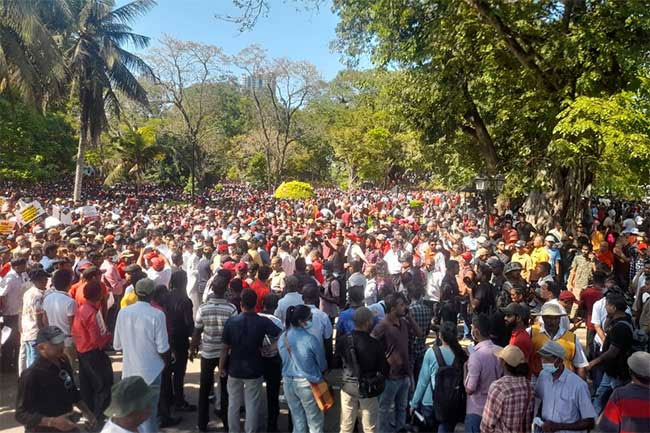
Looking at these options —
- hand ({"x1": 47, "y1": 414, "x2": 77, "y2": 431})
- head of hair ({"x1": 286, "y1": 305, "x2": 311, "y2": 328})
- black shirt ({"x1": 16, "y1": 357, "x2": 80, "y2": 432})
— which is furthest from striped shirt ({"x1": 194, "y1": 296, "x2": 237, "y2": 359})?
hand ({"x1": 47, "y1": 414, "x2": 77, "y2": 431})

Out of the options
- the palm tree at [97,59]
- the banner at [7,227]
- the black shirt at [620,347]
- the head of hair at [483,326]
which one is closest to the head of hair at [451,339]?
the head of hair at [483,326]

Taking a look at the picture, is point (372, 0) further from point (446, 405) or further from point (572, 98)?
point (446, 405)

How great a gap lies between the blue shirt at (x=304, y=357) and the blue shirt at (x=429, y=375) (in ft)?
2.82

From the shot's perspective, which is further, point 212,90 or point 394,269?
point 212,90

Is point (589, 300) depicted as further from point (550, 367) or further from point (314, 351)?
point (314, 351)

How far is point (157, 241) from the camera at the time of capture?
29.7ft

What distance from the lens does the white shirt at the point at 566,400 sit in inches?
135

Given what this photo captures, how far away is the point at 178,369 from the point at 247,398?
47.7 inches

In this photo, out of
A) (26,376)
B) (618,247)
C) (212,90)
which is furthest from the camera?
(212,90)

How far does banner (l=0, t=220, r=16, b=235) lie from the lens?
11.4m

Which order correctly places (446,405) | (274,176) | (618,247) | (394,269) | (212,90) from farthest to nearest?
1. (274,176)
2. (212,90)
3. (618,247)
4. (394,269)
5. (446,405)

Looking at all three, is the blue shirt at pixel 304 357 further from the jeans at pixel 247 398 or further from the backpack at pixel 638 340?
the backpack at pixel 638 340

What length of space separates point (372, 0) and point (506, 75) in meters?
4.54

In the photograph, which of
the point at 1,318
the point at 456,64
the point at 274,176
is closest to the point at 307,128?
the point at 274,176
